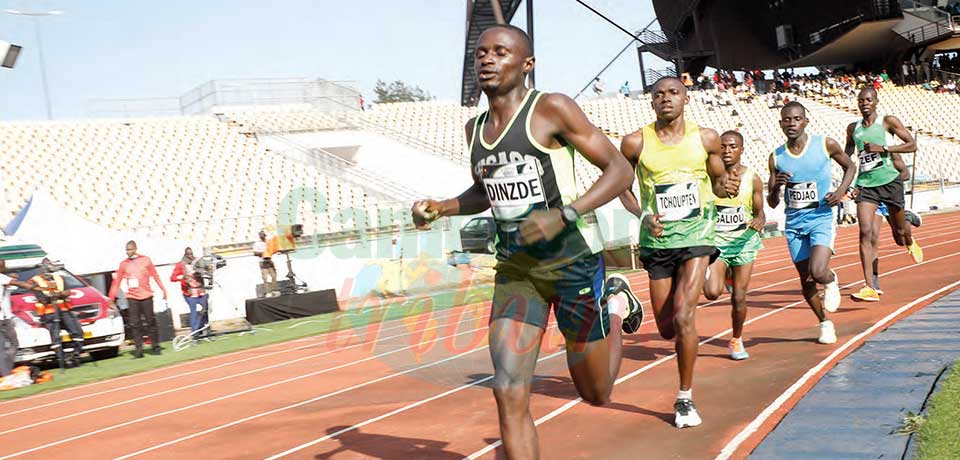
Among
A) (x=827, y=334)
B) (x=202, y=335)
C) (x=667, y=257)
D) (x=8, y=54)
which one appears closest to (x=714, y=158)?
(x=667, y=257)

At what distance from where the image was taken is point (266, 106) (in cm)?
3297

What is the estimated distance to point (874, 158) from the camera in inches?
398

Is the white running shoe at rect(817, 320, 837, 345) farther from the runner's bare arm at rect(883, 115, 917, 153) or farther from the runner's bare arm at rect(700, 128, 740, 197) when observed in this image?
the runner's bare arm at rect(883, 115, 917, 153)

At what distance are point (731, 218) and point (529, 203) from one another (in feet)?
14.8

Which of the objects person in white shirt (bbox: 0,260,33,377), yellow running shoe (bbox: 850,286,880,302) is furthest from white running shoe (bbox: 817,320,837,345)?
person in white shirt (bbox: 0,260,33,377)

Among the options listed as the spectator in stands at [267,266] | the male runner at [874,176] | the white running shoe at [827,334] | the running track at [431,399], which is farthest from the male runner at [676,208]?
the spectator in stands at [267,266]

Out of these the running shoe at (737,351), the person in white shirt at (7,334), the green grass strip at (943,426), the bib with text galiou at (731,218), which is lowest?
the running shoe at (737,351)

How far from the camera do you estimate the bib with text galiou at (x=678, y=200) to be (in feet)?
19.2

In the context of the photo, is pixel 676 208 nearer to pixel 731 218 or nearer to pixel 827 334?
pixel 731 218

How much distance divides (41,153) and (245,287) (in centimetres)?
1177

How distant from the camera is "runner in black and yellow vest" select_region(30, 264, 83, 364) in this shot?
40.4 ft

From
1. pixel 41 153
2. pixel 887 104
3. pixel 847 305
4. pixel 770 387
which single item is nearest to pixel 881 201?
pixel 847 305

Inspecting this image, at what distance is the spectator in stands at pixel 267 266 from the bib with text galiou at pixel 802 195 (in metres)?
11.8

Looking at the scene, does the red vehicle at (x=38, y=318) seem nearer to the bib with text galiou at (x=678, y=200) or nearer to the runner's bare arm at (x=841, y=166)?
the bib with text galiou at (x=678, y=200)
